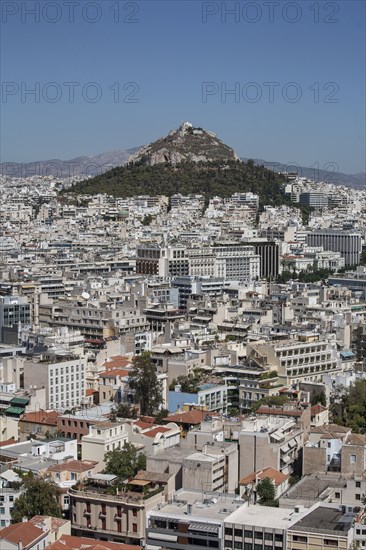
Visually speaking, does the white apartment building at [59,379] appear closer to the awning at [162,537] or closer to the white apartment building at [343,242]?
the awning at [162,537]

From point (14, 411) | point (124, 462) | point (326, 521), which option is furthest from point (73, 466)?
point (326, 521)

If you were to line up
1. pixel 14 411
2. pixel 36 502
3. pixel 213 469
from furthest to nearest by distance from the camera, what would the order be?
pixel 14 411
pixel 213 469
pixel 36 502

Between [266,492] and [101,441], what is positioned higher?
[101,441]

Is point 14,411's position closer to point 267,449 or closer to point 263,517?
point 267,449

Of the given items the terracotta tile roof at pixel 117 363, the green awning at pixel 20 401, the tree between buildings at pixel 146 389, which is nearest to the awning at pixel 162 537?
the tree between buildings at pixel 146 389

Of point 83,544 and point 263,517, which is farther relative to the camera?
point 263,517

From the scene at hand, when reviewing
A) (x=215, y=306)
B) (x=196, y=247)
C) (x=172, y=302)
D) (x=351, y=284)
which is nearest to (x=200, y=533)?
(x=215, y=306)

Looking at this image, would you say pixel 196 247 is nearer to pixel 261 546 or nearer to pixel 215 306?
pixel 215 306

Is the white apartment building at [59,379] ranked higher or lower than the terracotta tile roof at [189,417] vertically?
higher
